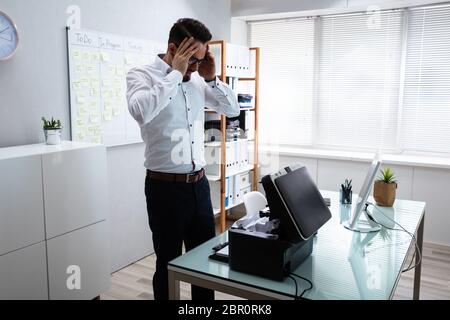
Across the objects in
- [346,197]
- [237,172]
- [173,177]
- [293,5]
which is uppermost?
[293,5]

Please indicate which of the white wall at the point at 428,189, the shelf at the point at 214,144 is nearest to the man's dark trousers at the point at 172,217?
the shelf at the point at 214,144

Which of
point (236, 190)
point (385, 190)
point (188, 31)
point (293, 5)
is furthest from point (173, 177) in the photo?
point (293, 5)

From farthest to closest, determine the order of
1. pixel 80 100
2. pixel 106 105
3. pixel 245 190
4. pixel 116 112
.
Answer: pixel 245 190 < pixel 116 112 < pixel 106 105 < pixel 80 100

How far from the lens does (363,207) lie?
2234mm

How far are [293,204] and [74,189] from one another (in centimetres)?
159

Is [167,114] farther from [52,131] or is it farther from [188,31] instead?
[52,131]

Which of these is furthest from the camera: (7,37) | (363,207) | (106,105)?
(106,105)

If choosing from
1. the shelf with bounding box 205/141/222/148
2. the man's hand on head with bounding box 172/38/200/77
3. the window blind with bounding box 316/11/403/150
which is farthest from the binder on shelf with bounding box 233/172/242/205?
the man's hand on head with bounding box 172/38/200/77

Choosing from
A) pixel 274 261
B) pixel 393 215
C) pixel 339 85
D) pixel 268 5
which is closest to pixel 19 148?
pixel 274 261

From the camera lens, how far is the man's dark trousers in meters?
2.28

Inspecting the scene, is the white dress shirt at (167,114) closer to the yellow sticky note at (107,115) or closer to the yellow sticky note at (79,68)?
the yellow sticky note at (79,68)

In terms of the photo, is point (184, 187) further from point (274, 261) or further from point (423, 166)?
point (423, 166)

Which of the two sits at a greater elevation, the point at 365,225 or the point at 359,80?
the point at 359,80

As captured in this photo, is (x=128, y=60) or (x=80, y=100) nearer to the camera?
(x=80, y=100)
